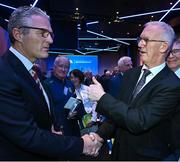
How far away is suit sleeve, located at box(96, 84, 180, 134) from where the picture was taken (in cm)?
186

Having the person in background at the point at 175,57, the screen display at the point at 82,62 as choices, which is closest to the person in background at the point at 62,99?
the person in background at the point at 175,57

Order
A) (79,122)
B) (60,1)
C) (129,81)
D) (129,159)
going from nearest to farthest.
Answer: (129,159)
(129,81)
(79,122)
(60,1)

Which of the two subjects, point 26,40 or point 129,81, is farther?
point 129,81

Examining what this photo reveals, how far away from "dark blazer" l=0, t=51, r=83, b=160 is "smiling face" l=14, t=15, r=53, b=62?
99 mm

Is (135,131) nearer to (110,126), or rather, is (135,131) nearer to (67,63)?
(110,126)

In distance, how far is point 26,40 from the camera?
1.80 metres

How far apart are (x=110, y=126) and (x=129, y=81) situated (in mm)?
361

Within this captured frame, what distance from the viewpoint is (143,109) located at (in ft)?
6.21

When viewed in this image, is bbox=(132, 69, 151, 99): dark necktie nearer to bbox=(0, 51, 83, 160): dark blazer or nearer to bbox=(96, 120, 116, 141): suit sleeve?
bbox=(96, 120, 116, 141): suit sleeve

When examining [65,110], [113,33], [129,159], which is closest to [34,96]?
[129,159]

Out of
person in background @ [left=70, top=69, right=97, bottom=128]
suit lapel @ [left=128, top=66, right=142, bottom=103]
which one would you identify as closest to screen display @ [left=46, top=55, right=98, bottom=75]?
person in background @ [left=70, top=69, right=97, bottom=128]

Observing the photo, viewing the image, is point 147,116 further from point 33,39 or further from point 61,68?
point 61,68

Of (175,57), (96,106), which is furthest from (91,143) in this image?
(175,57)

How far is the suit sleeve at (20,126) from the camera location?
156 centimetres
